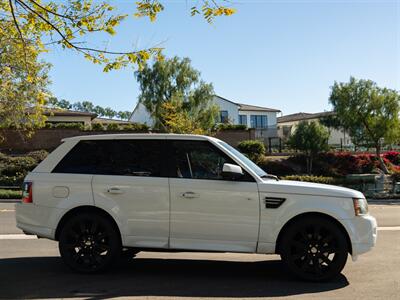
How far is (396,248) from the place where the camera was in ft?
28.1

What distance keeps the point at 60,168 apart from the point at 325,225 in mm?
3517

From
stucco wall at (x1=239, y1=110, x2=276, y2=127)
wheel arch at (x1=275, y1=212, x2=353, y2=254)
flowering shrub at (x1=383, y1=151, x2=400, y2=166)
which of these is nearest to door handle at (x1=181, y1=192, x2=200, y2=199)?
wheel arch at (x1=275, y1=212, x2=353, y2=254)

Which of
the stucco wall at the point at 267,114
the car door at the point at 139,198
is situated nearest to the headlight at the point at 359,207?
the car door at the point at 139,198

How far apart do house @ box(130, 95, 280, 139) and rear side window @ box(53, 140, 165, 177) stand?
173 ft

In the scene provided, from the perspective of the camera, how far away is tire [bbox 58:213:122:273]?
634 cm

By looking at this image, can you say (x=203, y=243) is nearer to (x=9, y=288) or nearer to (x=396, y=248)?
(x=9, y=288)

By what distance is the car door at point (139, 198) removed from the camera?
624 centimetres

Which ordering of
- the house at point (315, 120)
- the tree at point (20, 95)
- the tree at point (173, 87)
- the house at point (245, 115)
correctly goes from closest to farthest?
the tree at point (20, 95), the tree at point (173, 87), the house at point (315, 120), the house at point (245, 115)

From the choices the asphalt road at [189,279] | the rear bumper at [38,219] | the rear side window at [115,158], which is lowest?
the asphalt road at [189,279]

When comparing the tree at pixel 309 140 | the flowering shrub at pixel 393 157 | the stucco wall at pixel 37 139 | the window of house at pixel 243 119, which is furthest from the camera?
the window of house at pixel 243 119

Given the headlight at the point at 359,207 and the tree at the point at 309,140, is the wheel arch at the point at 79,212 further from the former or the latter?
the tree at the point at 309,140

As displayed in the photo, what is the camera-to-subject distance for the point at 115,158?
260 inches

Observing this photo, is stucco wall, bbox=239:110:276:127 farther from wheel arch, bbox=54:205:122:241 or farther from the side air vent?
the side air vent

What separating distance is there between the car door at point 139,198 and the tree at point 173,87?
34101mm
